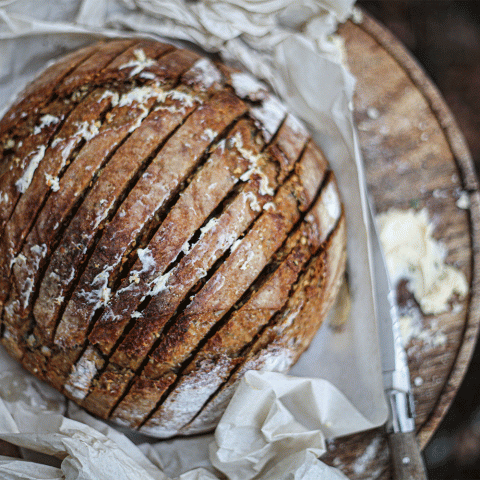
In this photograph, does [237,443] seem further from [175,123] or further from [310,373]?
[175,123]

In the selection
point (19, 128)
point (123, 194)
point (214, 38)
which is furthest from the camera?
point (214, 38)

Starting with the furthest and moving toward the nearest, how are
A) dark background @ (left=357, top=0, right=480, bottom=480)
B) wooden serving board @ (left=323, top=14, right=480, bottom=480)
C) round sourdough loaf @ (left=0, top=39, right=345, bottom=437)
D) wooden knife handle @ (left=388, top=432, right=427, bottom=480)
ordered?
dark background @ (left=357, top=0, right=480, bottom=480), wooden serving board @ (left=323, top=14, right=480, bottom=480), wooden knife handle @ (left=388, top=432, right=427, bottom=480), round sourdough loaf @ (left=0, top=39, right=345, bottom=437)

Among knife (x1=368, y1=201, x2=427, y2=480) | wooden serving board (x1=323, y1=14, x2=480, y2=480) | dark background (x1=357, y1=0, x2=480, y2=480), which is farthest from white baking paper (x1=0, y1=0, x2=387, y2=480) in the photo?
dark background (x1=357, y1=0, x2=480, y2=480)

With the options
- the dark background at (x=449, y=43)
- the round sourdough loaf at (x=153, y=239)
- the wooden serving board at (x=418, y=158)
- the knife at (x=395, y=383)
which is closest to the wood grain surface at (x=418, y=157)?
the wooden serving board at (x=418, y=158)

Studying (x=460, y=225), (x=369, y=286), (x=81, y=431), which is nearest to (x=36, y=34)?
(x=81, y=431)

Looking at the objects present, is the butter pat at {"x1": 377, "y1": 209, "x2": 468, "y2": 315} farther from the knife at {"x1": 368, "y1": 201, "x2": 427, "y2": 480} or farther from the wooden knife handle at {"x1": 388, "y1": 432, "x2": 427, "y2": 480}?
the wooden knife handle at {"x1": 388, "y1": 432, "x2": 427, "y2": 480}

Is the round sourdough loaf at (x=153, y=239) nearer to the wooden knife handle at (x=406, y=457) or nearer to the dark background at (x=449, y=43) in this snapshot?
the wooden knife handle at (x=406, y=457)

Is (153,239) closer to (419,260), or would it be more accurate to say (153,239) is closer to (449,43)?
(419,260)
